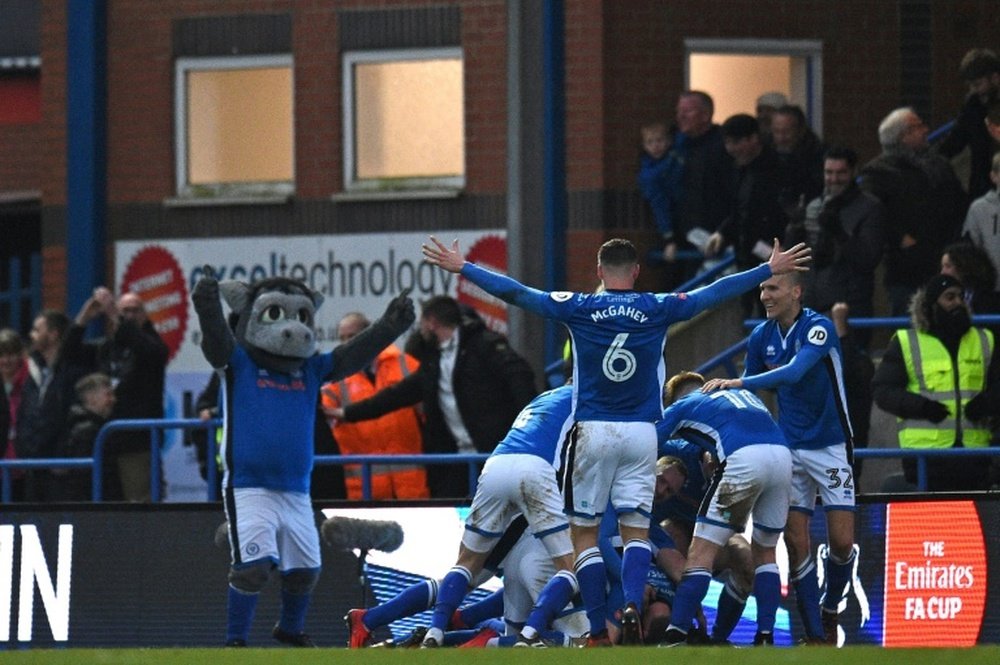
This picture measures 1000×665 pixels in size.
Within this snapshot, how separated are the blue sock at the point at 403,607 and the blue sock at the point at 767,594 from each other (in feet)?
5.62

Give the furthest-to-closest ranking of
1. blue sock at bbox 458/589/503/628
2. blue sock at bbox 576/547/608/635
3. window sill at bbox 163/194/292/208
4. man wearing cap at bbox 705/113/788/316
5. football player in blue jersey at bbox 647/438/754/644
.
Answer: window sill at bbox 163/194/292/208 < man wearing cap at bbox 705/113/788/316 < blue sock at bbox 458/589/503/628 < football player in blue jersey at bbox 647/438/754/644 < blue sock at bbox 576/547/608/635

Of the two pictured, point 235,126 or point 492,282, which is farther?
point 235,126

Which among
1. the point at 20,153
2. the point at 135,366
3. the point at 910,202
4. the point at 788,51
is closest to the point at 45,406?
the point at 135,366

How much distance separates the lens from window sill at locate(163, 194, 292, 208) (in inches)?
793

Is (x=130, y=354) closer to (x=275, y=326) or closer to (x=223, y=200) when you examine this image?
(x=223, y=200)

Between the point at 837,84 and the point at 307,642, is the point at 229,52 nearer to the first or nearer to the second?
the point at 837,84

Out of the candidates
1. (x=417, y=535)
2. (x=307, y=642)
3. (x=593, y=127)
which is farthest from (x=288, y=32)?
(x=307, y=642)

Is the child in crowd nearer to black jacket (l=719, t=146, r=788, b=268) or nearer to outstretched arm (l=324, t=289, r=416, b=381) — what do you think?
black jacket (l=719, t=146, r=788, b=268)

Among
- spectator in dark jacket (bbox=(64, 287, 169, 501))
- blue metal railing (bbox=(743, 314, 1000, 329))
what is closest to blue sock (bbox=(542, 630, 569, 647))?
blue metal railing (bbox=(743, 314, 1000, 329))

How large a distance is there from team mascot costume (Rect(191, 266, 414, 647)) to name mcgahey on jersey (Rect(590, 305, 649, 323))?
132 centimetres

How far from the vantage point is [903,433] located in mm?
14328

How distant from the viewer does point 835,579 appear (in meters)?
12.8

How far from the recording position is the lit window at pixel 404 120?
64.7 feet

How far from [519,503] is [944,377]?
312 centimetres
